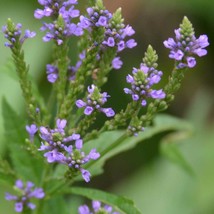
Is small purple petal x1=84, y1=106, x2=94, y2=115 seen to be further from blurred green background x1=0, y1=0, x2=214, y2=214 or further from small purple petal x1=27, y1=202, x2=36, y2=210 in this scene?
blurred green background x1=0, y1=0, x2=214, y2=214

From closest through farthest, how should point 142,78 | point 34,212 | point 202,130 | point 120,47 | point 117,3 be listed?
point 142,78 → point 120,47 → point 34,212 → point 202,130 → point 117,3

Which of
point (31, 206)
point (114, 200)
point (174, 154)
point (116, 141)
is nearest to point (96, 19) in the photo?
point (116, 141)

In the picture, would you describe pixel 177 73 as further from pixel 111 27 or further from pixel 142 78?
pixel 111 27

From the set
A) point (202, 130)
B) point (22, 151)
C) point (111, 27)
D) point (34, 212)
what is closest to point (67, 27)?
point (111, 27)

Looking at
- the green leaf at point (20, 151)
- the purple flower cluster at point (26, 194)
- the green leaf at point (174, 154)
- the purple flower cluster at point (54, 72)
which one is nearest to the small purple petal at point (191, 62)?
the purple flower cluster at point (54, 72)

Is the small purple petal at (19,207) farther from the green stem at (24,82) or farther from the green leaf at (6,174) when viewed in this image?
the green stem at (24,82)

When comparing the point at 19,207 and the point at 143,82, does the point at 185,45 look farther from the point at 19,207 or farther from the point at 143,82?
the point at 19,207

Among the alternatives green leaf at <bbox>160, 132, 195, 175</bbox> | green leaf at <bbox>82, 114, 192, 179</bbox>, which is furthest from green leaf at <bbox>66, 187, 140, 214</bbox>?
green leaf at <bbox>160, 132, 195, 175</bbox>
